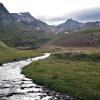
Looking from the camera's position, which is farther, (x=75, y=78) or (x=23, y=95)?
(x=75, y=78)

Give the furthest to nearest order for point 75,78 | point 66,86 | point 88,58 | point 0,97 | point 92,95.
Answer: point 88,58 < point 75,78 < point 66,86 < point 0,97 < point 92,95

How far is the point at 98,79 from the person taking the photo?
5453 centimetres

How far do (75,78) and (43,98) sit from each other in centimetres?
1351

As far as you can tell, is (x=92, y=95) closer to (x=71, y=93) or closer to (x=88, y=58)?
(x=71, y=93)

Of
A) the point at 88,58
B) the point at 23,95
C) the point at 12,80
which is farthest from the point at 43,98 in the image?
the point at 88,58

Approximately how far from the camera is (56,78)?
61.1m

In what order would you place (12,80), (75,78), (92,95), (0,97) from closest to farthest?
(92,95) < (0,97) < (75,78) < (12,80)

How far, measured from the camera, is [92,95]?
44281 mm

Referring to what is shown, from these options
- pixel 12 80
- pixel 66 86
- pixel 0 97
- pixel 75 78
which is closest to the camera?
pixel 0 97

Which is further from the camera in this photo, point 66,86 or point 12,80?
point 12,80

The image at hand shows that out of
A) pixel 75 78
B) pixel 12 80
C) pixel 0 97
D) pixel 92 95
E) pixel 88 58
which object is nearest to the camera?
pixel 92 95

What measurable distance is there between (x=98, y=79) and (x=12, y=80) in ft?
71.0

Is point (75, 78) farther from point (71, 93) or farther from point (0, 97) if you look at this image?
point (0, 97)

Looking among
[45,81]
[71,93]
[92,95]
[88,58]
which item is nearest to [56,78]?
[45,81]
